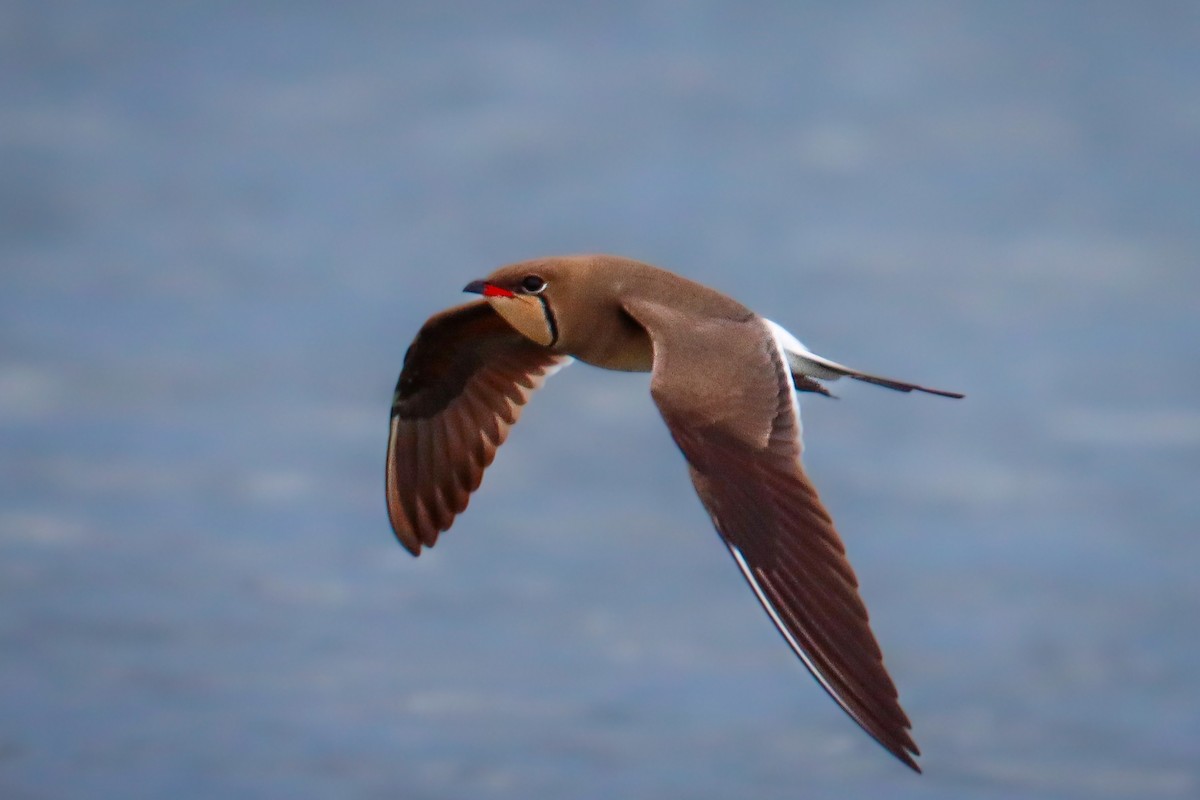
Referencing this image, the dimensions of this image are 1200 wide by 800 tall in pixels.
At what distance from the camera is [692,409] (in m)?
7.04

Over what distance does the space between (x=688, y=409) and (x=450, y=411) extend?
290 centimetres

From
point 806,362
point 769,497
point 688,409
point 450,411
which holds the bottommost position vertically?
point 769,497

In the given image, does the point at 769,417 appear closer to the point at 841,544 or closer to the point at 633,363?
the point at 841,544

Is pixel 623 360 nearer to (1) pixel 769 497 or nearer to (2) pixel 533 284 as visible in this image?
(2) pixel 533 284

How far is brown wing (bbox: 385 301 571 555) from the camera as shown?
31.0ft

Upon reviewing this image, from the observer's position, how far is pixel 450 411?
9672mm

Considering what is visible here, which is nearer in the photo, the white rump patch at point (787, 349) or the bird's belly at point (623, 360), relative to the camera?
the white rump patch at point (787, 349)

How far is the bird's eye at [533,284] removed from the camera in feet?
27.2

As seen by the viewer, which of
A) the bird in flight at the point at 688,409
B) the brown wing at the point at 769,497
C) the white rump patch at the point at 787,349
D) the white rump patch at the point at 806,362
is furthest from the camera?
the white rump patch at the point at 806,362

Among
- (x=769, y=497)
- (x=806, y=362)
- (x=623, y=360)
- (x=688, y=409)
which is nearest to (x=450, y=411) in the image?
(x=623, y=360)

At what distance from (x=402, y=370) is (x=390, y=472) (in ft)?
1.94

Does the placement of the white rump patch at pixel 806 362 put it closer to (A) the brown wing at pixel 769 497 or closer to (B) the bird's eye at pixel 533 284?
(A) the brown wing at pixel 769 497

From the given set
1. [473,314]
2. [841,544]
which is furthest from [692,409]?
[473,314]

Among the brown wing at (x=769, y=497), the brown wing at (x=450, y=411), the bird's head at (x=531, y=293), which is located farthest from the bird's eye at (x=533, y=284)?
the brown wing at (x=450, y=411)
